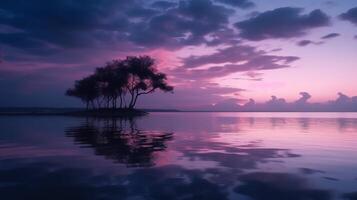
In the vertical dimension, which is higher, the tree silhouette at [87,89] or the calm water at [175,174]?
the tree silhouette at [87,89]

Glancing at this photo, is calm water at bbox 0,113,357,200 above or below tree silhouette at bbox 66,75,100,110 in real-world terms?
below

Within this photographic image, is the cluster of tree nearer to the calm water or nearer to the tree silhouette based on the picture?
the tree silhouette

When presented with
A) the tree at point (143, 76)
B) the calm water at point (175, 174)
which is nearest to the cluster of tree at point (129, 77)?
the tree at point (143, 76)

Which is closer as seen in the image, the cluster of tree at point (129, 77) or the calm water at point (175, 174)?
the calm water at point (175, 174)

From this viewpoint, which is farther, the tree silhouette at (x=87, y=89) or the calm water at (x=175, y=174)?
the tree silhouette at (x=87, y=89)

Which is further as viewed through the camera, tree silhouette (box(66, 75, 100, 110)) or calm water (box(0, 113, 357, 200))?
tree silhouette (box(66, 75, 100, 110))

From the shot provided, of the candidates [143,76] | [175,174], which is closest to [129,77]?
[143,76]

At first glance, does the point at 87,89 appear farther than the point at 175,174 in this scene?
Yes

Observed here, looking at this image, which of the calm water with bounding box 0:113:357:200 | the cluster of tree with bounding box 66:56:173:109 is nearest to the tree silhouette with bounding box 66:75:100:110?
the cluster of tree with bounding box 66:56:173:109

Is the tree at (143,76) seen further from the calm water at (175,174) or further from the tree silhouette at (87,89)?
the calm water at (175,174)

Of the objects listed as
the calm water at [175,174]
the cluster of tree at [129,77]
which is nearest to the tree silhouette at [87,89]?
the cluster of tree at [129,77]

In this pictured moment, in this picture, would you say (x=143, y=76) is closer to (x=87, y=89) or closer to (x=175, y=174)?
(x=87, y=89)

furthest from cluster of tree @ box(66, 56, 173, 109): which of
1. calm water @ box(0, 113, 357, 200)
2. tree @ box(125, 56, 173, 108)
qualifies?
calm water @ box(0, 113, 357, 200)

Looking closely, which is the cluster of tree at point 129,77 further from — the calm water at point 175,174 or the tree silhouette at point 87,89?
the calm water at point 175,174
